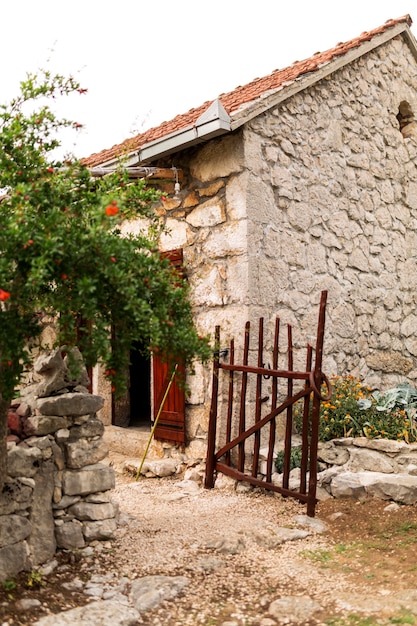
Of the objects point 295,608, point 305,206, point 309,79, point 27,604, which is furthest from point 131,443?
point 309,79

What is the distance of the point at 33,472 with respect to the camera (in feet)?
11.0

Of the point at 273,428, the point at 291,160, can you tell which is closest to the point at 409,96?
the point at 291,160

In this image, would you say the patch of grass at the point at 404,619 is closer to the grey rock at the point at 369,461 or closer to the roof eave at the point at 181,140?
the grey rock at the point at 369,461

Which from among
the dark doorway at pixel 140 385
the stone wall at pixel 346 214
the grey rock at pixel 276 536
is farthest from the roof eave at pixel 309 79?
the dark doorway at pixel 140 385

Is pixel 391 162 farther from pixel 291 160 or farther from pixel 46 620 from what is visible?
pixel 46 620

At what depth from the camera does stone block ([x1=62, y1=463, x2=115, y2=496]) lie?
3.54 m

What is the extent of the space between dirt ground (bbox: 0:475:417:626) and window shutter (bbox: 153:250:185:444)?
796 mm

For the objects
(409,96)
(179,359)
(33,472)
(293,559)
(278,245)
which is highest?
(409,96)

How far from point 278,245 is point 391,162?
2.48m

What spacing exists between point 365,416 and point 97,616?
3.06 metres

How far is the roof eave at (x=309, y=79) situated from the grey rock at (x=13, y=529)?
3368mm

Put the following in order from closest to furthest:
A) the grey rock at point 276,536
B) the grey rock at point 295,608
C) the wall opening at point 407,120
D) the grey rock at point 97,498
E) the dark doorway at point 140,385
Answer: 1. the grey rock at point 295,608
2. the grey rock at point 97,498
3. the grey rock at point 276,536
4. the wall opening at point 407,120
5. the dark doorway at point 140,385

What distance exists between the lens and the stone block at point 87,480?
11.6 feet

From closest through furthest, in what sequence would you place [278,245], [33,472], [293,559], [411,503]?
[33,472], [293,559], [411,503], [278,245]
